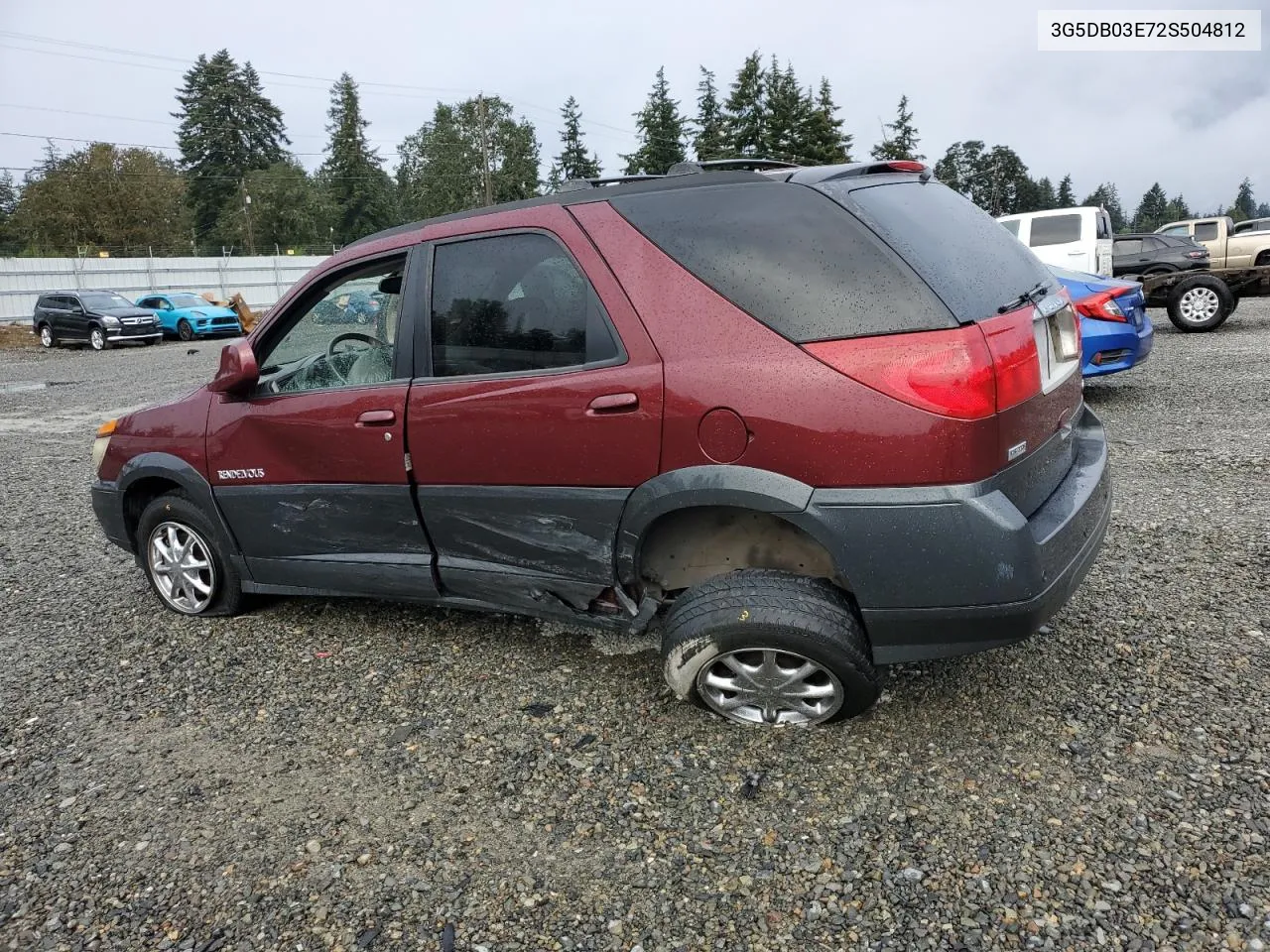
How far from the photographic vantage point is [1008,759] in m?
2.68

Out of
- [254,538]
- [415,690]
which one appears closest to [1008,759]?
[415,690]

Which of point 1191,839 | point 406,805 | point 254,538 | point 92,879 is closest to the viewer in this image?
point 1191,839

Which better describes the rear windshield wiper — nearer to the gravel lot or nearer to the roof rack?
the roof rack

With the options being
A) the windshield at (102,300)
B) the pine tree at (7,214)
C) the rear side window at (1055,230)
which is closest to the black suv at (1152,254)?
the rear side window at (1055,230)

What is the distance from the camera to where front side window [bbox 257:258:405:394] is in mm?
3463

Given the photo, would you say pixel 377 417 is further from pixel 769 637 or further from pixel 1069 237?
pixel 1069 237

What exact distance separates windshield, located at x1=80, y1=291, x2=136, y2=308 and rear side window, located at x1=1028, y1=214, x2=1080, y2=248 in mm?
23415

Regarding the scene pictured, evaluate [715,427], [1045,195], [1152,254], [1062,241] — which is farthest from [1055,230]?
[1045,195]

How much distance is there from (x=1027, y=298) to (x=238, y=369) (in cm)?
301

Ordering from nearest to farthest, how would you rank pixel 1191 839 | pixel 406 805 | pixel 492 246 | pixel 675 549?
pixel 1191 839 → pixel 406 805 → pixel 675 549 → pixel 492 246

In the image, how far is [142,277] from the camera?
33875 millimetres

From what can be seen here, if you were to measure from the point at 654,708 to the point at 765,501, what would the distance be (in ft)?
3.26

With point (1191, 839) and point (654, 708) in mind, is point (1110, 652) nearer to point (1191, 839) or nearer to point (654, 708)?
point (1191, 839)

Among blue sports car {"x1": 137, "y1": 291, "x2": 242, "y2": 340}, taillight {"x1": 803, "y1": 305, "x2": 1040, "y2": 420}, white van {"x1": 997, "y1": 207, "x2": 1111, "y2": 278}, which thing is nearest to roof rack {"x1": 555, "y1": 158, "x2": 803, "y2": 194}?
taillight {"x1": 803, "y1": 305, "x2": 1040, "y2": 420}
